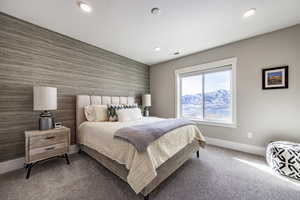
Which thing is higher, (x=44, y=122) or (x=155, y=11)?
(x=155, y=11)

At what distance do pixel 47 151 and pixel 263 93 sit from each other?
4.34m

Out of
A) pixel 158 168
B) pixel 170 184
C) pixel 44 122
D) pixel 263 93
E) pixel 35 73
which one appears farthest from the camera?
pixel 263 93

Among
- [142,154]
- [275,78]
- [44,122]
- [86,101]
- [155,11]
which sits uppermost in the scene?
[155,11]

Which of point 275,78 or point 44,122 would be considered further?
point 275,78

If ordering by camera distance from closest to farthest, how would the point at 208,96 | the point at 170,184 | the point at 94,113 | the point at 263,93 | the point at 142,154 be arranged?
1. the point at 142,154
2. the point at 170,184
3. the point at 263,93
4. the point at 94,113
5. the point at 208,96

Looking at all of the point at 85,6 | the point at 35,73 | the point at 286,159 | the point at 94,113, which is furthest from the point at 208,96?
the point at 35,73

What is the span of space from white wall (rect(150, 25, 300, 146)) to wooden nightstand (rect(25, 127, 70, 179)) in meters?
3.39

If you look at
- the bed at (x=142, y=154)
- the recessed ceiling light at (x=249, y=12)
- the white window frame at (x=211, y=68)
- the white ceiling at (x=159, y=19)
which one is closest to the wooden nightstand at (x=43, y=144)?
the bed at (x=142, y=154)

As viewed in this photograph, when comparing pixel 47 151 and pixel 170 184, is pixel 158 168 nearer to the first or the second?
pixel 170 184

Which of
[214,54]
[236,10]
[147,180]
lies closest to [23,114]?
[147,180]

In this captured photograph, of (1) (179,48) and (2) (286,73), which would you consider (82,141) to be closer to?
(1) (179,48)

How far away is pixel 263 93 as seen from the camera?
253 cm

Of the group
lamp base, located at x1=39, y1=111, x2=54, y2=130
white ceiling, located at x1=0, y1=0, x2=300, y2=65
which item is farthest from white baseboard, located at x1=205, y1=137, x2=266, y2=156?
lamp base, located at x1=39, y1=111, x2=54, y2=130

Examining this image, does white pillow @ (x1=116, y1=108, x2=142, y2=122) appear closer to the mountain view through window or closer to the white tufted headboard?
the white tufted headboard
